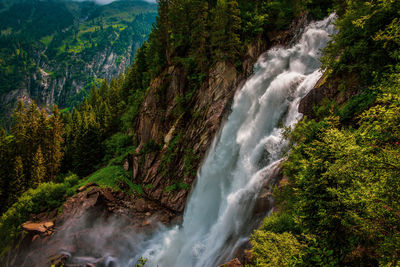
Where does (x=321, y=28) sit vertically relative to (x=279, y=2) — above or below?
below

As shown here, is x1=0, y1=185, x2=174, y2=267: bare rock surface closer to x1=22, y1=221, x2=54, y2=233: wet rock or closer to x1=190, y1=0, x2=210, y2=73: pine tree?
x1=22, y1=221, x2=54, y2=233: wet rock

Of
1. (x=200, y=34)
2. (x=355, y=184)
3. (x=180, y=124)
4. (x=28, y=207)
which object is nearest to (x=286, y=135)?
(x=355, y=184)

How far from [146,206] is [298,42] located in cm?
2788

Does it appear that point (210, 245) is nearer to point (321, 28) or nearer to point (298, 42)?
point (298, 42)

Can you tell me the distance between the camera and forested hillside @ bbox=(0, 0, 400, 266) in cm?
558

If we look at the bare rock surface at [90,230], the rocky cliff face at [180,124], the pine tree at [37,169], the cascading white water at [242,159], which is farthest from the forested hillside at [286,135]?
the cascading white water at [242,159]

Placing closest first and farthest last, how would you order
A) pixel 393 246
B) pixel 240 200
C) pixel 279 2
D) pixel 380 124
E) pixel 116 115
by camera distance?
pixel 393 246
pixel 380 124
pixel 240 200
pixel 279 2
pixel 116 115

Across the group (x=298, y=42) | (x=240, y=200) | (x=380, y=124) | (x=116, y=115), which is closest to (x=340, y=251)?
(x=380, y=124)

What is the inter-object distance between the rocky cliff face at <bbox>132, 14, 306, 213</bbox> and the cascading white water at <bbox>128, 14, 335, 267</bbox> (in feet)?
4.54

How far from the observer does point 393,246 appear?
451cm

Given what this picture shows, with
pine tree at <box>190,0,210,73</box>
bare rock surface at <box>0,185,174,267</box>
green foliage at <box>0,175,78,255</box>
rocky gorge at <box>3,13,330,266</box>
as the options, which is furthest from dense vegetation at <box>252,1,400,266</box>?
green foliage at <box>0,175,78,255</box>

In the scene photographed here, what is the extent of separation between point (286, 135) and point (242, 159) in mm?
6425

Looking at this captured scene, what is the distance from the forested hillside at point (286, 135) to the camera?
5.58m

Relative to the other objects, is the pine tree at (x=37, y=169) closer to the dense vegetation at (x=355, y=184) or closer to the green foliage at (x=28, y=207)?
the green foliage at (x=28, y=207)
